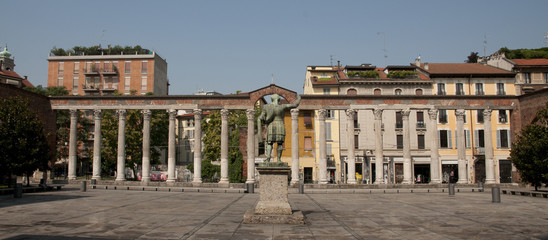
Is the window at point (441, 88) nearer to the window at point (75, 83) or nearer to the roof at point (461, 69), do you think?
the roof at point (461, 69)

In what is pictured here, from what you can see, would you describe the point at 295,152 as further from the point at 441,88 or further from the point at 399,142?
the point at 441,88

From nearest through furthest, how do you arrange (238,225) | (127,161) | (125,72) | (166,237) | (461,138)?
(166,237) → (238,225) → (461,138) → (127,161) → (125,72)

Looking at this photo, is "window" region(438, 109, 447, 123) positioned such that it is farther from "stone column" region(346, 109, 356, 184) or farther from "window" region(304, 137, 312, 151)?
"stone column" region(346, 109, 356, 184)

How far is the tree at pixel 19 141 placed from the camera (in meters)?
29.5

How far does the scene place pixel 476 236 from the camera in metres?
12.6

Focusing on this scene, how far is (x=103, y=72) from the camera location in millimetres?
77750

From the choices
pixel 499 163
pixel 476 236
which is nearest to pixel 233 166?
pixel 499 163

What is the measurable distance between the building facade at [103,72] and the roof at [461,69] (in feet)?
152

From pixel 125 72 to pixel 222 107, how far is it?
42661 millimetres

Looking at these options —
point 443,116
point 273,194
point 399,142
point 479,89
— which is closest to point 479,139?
point 443,116

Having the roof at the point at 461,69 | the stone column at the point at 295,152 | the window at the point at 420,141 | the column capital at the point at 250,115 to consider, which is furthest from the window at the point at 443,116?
the column capital at the point at 250,115

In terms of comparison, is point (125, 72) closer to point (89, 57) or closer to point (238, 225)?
point (89, 57)

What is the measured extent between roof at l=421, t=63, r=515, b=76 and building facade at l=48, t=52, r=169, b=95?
46403mm

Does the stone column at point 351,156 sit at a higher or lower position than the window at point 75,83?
lower
